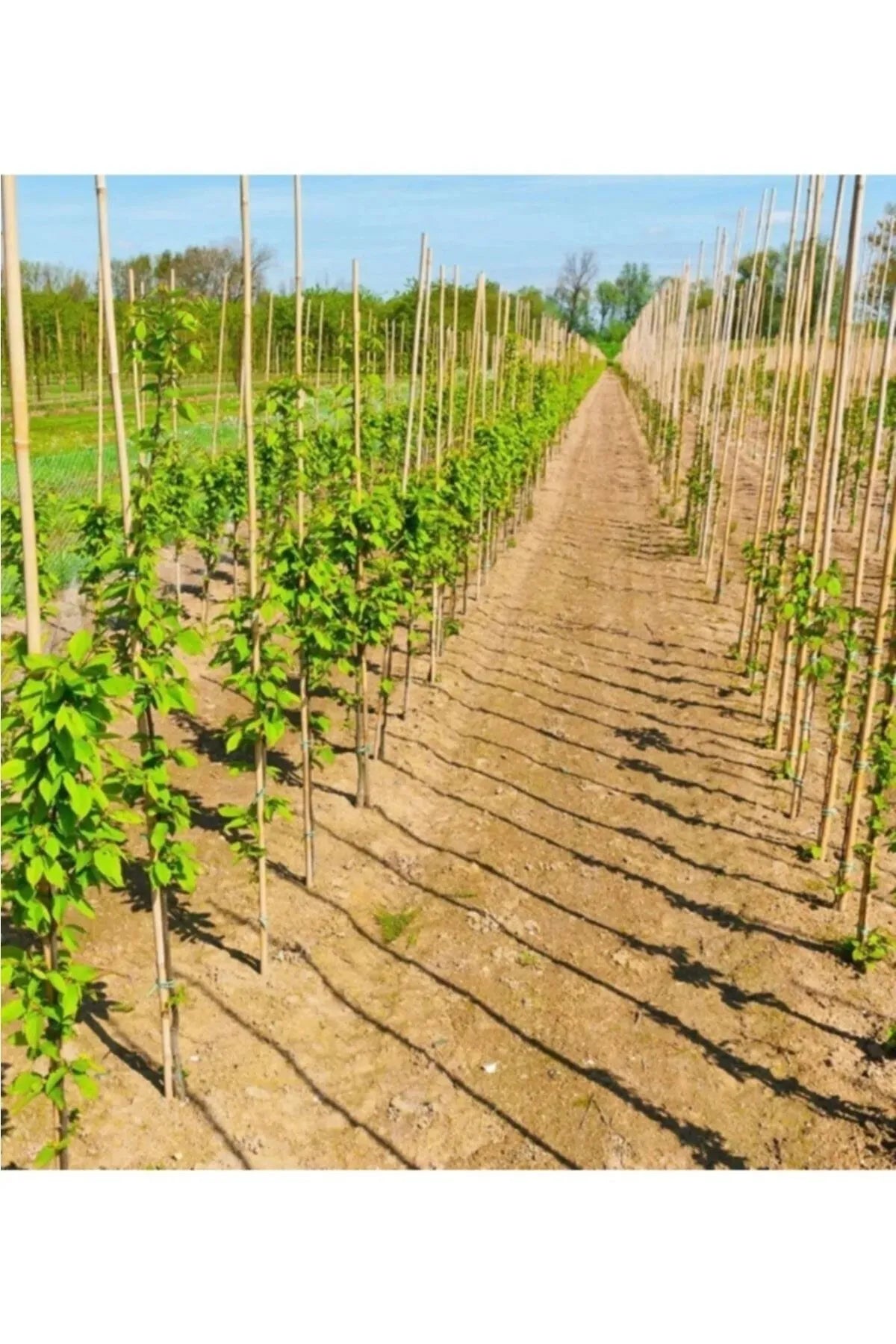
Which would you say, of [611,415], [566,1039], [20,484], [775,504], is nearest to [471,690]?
[775,504]

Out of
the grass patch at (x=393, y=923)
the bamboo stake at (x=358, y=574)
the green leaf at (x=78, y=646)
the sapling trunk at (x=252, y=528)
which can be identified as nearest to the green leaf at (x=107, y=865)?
the green leaf at (x=78, y=646)

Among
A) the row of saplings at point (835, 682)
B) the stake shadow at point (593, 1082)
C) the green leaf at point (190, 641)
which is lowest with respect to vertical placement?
the stake shadow at point (593, 1082)

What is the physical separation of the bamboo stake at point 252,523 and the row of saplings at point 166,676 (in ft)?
0.08

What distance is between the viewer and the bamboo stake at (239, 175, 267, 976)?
4977mm

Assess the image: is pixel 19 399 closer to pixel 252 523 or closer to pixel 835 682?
pixel 252 523

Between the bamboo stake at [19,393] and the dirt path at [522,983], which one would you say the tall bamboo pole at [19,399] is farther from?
the dirt path at [522,983]

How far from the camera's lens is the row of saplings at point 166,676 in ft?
11.8

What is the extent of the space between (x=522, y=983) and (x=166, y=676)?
291cm

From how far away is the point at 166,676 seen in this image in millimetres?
4676

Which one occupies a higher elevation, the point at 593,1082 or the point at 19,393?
the point at 19,393

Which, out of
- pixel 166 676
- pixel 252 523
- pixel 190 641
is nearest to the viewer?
pixel 190 641

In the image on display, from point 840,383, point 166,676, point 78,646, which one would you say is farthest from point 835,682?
point 78,646

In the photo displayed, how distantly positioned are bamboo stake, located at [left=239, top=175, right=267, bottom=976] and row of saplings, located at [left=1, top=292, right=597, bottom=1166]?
0.08ft

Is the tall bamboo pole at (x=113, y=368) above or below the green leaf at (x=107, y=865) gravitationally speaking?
above
